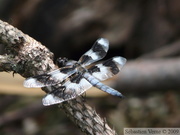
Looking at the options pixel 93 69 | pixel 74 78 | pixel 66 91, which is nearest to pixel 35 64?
pixel 66 91

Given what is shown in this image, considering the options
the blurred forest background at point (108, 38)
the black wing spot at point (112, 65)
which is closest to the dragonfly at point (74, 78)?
the black wing spot at point (112, 65)

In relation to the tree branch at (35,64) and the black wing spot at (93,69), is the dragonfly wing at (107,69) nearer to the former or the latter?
the black wing spot at (93,69)

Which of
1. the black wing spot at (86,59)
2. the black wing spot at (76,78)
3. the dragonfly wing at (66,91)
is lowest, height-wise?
the dragonfly wing at (66,91)

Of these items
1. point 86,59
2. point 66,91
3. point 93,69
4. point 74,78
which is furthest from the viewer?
point 86,59

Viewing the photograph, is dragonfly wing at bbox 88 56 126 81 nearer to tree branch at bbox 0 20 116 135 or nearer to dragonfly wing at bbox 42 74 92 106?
dragonfly wing at bbox 42 74 92 106

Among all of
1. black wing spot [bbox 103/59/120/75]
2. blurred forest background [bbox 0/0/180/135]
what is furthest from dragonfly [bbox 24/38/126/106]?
blurred forest background [bbox 0/0/180/135]

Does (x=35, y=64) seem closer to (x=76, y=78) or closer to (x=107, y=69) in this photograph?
(x=76, y=78)
